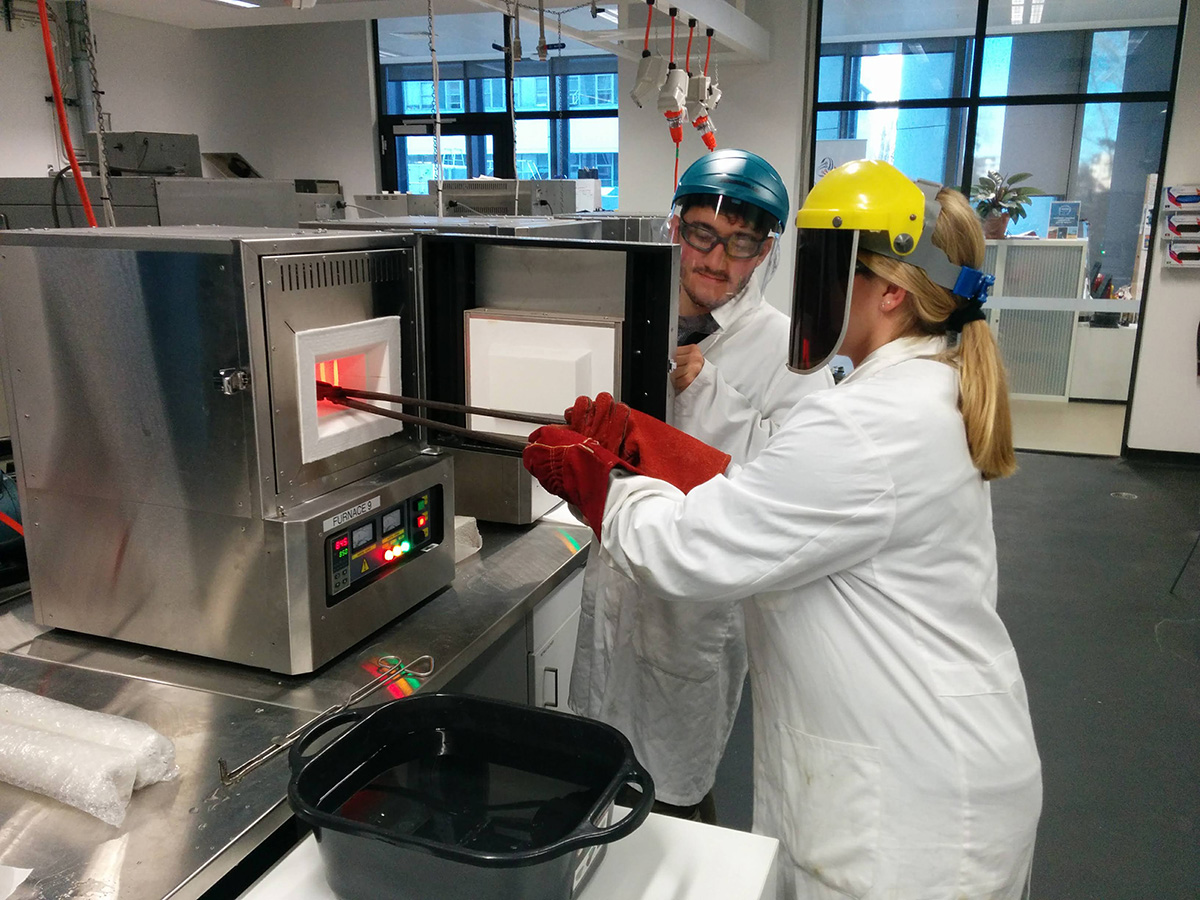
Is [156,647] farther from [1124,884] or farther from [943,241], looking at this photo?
[1124,884]

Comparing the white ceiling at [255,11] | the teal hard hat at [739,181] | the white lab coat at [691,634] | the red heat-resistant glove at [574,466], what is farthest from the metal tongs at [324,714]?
the white ceiling at [255,11]

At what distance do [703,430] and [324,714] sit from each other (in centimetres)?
85

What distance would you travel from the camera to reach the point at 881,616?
108cm

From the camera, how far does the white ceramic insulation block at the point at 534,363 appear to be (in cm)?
153

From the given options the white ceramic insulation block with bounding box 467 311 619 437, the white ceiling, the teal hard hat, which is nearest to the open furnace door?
the white ceramic insulation block with bounding box 467 311 619 437

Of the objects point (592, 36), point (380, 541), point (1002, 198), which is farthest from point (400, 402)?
point (1002, 198)

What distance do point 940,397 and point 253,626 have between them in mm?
939

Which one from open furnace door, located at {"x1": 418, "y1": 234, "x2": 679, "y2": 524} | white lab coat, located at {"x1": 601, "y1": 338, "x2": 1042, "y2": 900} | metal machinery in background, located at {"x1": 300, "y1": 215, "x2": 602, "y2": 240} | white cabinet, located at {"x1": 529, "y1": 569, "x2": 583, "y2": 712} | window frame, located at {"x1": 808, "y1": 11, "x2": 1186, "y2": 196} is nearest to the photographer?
white lab coat, located at {"x1": 601, "y1": 338, "x2": 1042, "y2": 900}

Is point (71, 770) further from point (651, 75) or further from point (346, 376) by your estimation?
point (651, 75)

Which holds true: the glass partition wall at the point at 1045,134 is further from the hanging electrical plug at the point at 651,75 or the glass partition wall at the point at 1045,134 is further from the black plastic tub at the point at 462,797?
the black plastic tub at the point at 462,797

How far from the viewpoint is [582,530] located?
1.91m

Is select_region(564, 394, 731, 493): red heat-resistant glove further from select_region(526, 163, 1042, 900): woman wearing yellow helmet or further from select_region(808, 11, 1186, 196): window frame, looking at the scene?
select_region(808, 11, 1186, 196): window frame

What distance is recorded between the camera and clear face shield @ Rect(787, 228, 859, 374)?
1.14 meters

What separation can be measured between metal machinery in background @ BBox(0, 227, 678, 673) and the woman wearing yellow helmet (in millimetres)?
397
